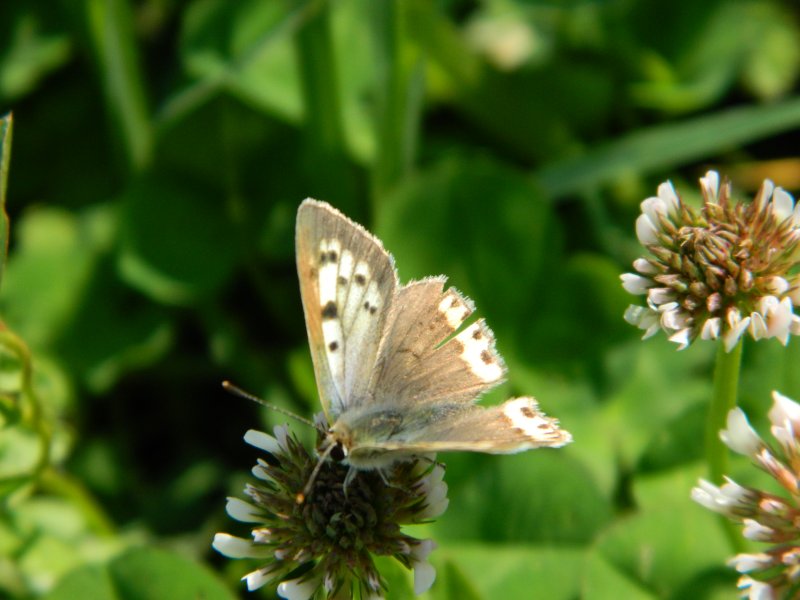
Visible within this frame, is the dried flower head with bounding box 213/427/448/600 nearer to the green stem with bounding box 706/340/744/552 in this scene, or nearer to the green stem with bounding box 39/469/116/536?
the green stem with bounding box 706/340/744/552

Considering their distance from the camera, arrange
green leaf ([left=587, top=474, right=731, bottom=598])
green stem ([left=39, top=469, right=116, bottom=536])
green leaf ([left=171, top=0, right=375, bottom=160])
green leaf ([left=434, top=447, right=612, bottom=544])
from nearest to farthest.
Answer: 1. green leaf ([left=587, top=474, right=731, bottom=598])
2. green leaf ([left=434, top=447, right=612, bottom=544])
3. green stem ([left=39, top=469, right=116, bottom=536])
4. green leaf ([left=171, top=0, right=375, bottom=160])

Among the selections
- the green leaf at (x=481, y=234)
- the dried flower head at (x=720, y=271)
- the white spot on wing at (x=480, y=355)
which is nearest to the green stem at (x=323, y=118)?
the green leaf at (x=481, y=234)

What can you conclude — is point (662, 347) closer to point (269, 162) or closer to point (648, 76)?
point (648, 76)

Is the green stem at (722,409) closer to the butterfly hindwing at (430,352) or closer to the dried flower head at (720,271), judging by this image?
the dried flower head at (720,271)

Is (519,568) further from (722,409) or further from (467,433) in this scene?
(467,433)

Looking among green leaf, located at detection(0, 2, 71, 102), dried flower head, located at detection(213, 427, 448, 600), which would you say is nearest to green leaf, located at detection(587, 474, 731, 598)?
dried flower head, located at detection(213, 427, 448, 600)
